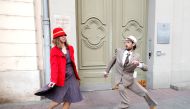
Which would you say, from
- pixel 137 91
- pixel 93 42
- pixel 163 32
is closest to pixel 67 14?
pixel 93 42

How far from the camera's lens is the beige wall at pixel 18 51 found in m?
4.83

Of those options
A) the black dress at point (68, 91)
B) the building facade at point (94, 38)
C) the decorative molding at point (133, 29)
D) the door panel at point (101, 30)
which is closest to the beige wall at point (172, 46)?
the building facade at point (94, 38)

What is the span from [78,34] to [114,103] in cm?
213

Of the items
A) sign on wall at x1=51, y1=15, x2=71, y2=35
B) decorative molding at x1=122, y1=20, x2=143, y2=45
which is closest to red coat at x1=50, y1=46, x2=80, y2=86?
sign on wall at x1=51, y1=15, x2=71, y2=35

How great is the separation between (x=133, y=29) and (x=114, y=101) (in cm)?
239

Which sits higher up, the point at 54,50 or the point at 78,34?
the point at 78,34

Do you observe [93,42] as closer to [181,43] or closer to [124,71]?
[124,71]

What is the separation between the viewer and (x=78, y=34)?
579cm

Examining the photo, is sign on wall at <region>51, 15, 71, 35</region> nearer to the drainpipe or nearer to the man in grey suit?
the drainpipe

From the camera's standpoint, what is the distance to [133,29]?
6.37 meters

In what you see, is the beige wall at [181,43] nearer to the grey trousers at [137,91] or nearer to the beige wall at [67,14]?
the grey trousers at [137,91]

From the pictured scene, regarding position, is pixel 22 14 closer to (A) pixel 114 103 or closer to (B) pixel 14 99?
(B) pixel 14 99

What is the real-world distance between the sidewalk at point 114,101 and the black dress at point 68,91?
1.14m

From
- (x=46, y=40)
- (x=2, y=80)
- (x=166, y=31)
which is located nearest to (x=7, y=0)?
(x=46, y=40)
